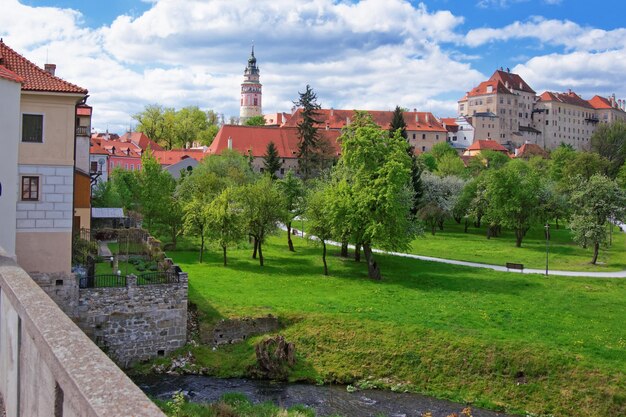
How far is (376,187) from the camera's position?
3703cm

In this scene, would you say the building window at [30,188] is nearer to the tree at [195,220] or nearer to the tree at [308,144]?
the tree at [195,220]

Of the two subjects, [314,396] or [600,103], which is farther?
[600,103]

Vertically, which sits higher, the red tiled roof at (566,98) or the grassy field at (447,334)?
the red tiled roof at (566,98)

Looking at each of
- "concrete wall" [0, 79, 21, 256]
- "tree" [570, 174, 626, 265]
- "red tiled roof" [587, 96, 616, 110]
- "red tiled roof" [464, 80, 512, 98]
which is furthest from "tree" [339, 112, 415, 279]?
"red tiled roof" [587, 96, 616, 110]

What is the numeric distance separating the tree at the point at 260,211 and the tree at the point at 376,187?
15.7 feet

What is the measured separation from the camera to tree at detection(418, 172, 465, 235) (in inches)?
2443

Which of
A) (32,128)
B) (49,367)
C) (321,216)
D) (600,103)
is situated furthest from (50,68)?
(600,103)

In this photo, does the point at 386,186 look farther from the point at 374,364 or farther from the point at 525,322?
the point at 374,364

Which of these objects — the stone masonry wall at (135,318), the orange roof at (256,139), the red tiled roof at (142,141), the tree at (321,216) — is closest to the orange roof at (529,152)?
the orange roof at (256,139)

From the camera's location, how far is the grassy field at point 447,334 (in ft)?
75.9

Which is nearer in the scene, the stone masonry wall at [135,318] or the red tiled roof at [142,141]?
the stone masonry wall at [135,318]

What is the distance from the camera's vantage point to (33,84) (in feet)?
70.5

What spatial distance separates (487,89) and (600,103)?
4327 centimetres

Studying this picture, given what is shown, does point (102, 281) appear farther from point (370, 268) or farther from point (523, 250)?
point (523, 250)
